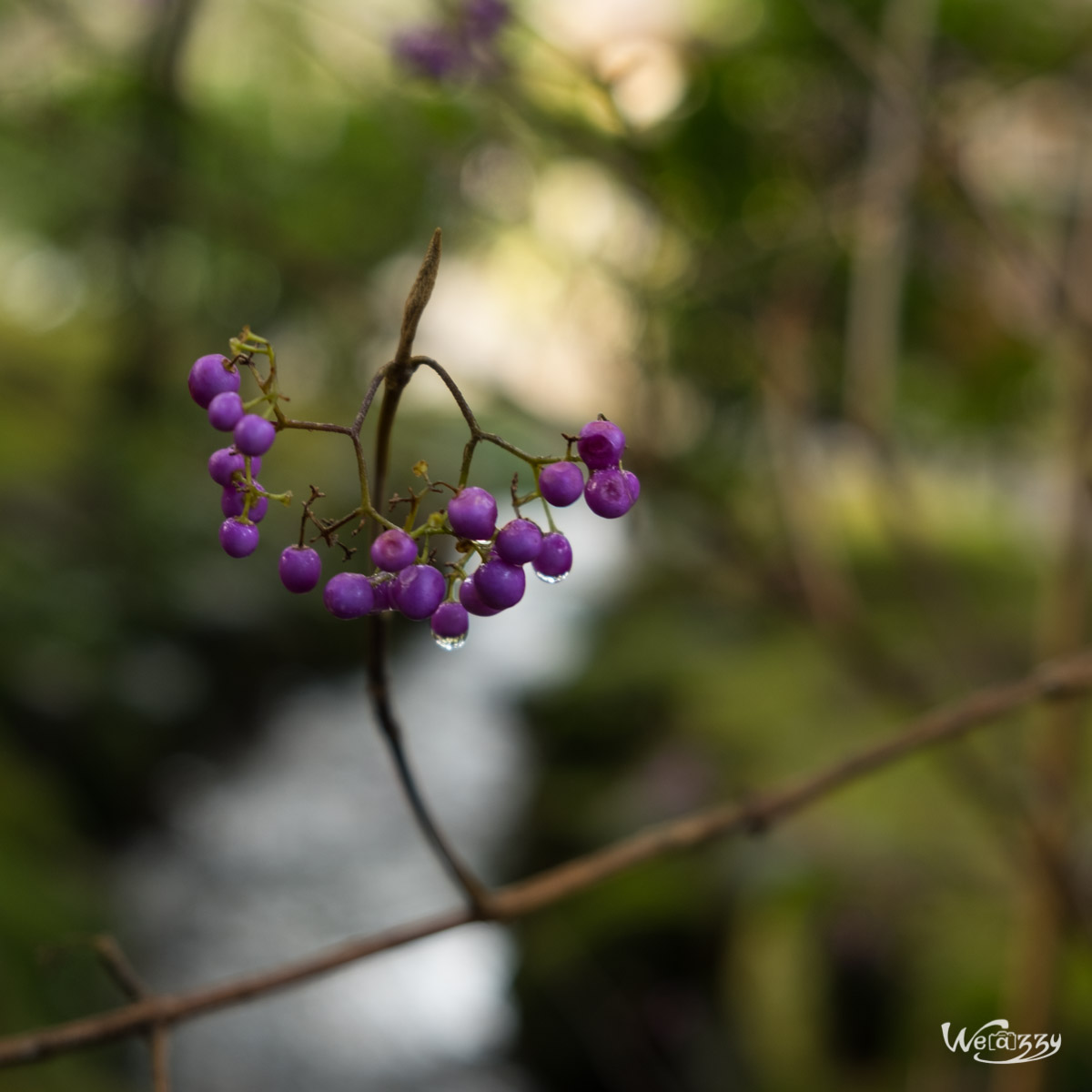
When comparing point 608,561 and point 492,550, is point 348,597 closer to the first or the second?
point 492,550

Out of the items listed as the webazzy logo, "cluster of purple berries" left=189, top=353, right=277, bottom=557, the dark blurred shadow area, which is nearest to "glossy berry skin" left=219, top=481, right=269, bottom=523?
"cluster of purple berries" left=189, top=353, right=277, bottom=557

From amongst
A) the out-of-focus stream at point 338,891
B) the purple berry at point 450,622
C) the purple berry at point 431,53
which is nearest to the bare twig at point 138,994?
the purple berry at point 450,622

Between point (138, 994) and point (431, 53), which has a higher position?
point (431, 53)

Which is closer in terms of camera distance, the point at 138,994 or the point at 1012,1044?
the point at 138,994

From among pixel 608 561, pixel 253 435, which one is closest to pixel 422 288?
pixel 253 435

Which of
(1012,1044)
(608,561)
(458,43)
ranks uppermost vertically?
(458,43)

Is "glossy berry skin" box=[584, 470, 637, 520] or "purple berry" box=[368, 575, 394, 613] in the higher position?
"glossy berry skin" box=[584, 470, 637, 520]

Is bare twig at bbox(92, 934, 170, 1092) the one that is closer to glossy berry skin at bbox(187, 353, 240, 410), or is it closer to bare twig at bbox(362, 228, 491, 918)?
bare twig at bbox(362, 228, 491, 918)

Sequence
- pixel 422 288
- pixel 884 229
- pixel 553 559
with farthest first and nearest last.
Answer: pixel 884 229
pixel 553 559
pixel 422 288
